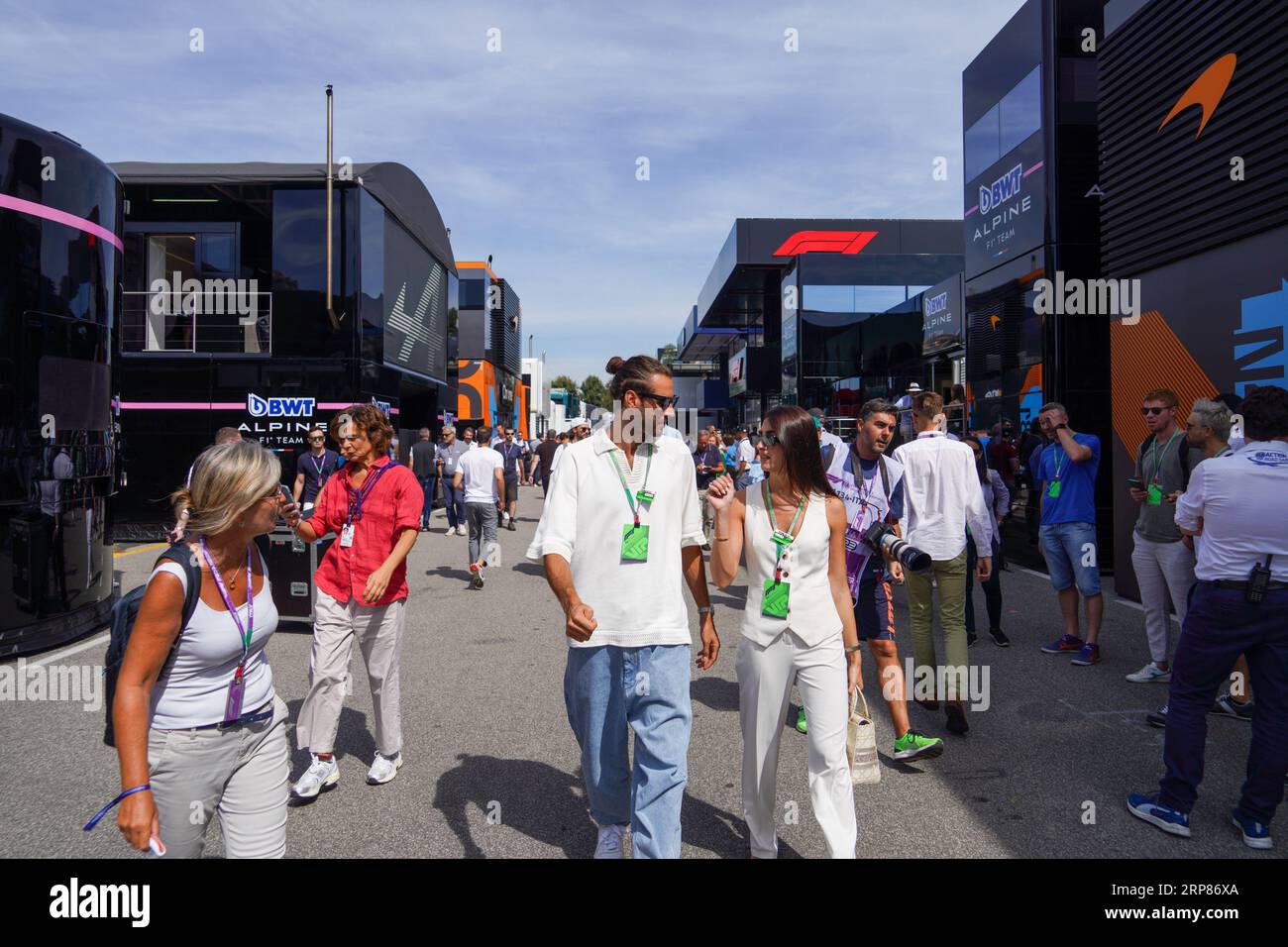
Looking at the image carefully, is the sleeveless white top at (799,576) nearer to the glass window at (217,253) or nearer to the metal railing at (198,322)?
the metal railing at (198,322)

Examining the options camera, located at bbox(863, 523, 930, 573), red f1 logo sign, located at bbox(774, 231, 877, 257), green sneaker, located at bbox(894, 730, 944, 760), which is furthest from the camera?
red f1 logo sign, located at bbox(774, 231, 877, 257)

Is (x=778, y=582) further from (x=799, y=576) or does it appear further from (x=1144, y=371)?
(x=1144, y=371)

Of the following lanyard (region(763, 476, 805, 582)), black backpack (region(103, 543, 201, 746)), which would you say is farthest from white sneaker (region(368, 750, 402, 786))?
lanyard (region(763, 476, 805, 582))

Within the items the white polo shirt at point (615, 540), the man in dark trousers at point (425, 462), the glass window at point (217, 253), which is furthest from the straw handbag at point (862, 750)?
the glass window at point (217, 253)

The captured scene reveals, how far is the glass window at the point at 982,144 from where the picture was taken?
12.7m

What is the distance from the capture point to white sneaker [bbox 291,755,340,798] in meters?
3.92

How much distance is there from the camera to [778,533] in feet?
10.5

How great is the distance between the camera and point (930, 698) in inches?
203

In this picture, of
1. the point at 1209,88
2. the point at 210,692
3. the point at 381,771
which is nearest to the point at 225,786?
the point at 210,692

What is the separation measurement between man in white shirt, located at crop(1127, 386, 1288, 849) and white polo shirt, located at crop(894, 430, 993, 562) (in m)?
1.31

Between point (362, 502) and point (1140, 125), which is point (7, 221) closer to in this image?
point (362, 502)

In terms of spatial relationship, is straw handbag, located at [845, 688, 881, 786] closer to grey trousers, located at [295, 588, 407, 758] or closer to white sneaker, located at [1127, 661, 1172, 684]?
grey trousers, located at [295, 588, 407, 758]

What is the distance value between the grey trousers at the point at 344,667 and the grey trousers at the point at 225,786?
1.53 m
